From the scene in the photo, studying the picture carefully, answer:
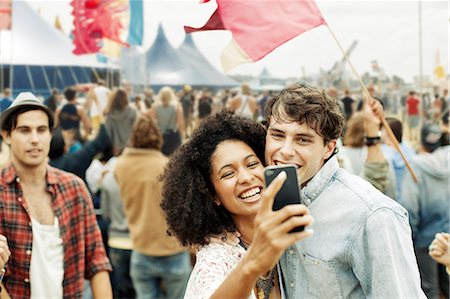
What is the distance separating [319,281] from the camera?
2051mm

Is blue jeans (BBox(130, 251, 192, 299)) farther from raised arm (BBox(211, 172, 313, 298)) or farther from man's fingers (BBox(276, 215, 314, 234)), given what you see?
man's fingers (BBox(276, 215, 314, 234))

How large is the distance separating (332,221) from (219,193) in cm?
55

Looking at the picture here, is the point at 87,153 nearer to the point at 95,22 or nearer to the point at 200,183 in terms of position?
the point at 95,22

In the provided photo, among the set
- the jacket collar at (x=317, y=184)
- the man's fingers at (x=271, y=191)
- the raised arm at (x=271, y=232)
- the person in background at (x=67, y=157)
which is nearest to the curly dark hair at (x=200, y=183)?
the jacket collar at (x=317, y=184)

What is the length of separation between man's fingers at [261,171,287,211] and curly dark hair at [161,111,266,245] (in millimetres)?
860

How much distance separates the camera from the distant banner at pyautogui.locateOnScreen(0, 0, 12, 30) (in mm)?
4414

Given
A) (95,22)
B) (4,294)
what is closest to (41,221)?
(4,294)

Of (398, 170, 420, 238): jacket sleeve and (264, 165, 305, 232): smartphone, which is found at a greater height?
(264, 165, 305, 232): smartphone

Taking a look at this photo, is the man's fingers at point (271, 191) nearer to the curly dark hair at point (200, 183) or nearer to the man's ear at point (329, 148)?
the man's ear at point (329, 148)

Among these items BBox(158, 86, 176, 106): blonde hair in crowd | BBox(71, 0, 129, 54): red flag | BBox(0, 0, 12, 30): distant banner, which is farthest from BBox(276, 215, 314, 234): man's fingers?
BBox(158, 86, 176, 106): blonde hair in crowd

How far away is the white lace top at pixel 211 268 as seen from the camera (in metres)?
2.02

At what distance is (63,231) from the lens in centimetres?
321

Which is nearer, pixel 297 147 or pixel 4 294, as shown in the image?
pixel 297 147

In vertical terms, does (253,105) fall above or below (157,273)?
above
